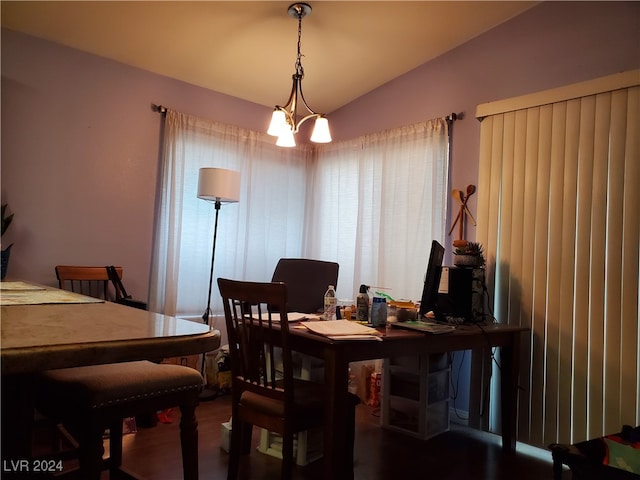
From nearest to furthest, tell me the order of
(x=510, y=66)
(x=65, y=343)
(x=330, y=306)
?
(x=65, y=343) → (x=330, y=306) → (x=510, y=66)

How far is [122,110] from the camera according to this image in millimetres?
3230

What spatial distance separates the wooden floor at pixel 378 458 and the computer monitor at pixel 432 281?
2.53 feet

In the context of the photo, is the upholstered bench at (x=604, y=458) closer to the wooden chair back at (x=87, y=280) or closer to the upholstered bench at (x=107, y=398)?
the upholstered bench at (x=107, y=398)

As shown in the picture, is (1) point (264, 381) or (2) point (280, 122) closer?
(1) point (264, 381)

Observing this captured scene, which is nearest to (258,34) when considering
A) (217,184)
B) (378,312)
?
(217,184)

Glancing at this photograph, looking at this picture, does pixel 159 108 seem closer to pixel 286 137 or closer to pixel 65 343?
pixel 286 137

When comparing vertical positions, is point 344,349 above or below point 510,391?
above

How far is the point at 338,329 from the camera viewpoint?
182cm

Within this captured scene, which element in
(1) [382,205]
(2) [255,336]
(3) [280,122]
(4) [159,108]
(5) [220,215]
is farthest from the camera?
(5) [220,215]

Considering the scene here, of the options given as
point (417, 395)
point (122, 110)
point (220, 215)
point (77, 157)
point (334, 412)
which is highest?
point (122, 110)

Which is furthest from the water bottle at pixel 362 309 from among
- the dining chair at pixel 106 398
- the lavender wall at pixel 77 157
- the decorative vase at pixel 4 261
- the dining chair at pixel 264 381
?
the decorative vase at pixel 4 261

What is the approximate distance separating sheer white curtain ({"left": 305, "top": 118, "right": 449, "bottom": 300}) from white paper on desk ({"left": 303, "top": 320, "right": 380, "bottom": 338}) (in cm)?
147

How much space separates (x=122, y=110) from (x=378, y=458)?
9.51 ft

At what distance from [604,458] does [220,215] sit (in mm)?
2969
